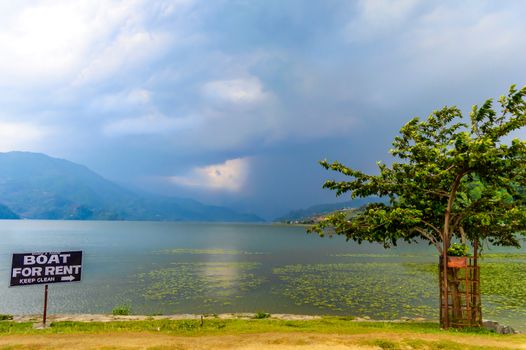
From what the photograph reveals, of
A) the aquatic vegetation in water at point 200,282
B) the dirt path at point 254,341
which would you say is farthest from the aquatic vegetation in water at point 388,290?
the dirt path at point 254,341

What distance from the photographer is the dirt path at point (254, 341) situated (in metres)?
16.9

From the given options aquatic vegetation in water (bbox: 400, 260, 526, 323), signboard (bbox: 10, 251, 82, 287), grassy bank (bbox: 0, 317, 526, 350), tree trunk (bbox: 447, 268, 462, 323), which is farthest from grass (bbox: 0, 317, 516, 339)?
aquatic vegetation in water (bbox: 400, 260, 526, 323)

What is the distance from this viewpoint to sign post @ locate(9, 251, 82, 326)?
72.3ft

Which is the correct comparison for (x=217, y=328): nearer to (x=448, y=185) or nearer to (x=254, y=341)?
(x=254, y=341)

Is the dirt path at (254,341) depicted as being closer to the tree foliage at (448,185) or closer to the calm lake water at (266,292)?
the tree foliage at (448,185)

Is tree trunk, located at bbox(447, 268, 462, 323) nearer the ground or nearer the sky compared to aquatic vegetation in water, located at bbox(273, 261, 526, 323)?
nearer the sky

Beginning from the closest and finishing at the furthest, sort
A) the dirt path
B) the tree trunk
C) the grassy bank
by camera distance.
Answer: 1. the dirt path
2. the grassy bank
3. the tree trunk

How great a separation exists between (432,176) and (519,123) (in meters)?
5.48

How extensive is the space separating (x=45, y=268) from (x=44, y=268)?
57 millimetres

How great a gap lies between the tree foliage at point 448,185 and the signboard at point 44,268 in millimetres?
17580

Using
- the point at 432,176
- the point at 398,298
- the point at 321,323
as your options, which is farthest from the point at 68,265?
the point at 398,298

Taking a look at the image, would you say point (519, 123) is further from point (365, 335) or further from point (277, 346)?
point (277, 346)

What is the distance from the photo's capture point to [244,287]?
48.8m

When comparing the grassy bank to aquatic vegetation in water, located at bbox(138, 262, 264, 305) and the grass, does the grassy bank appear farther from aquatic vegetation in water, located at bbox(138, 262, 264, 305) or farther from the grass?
aquatic vegetation in water, located at bbox(138, 262, 264, 305)
